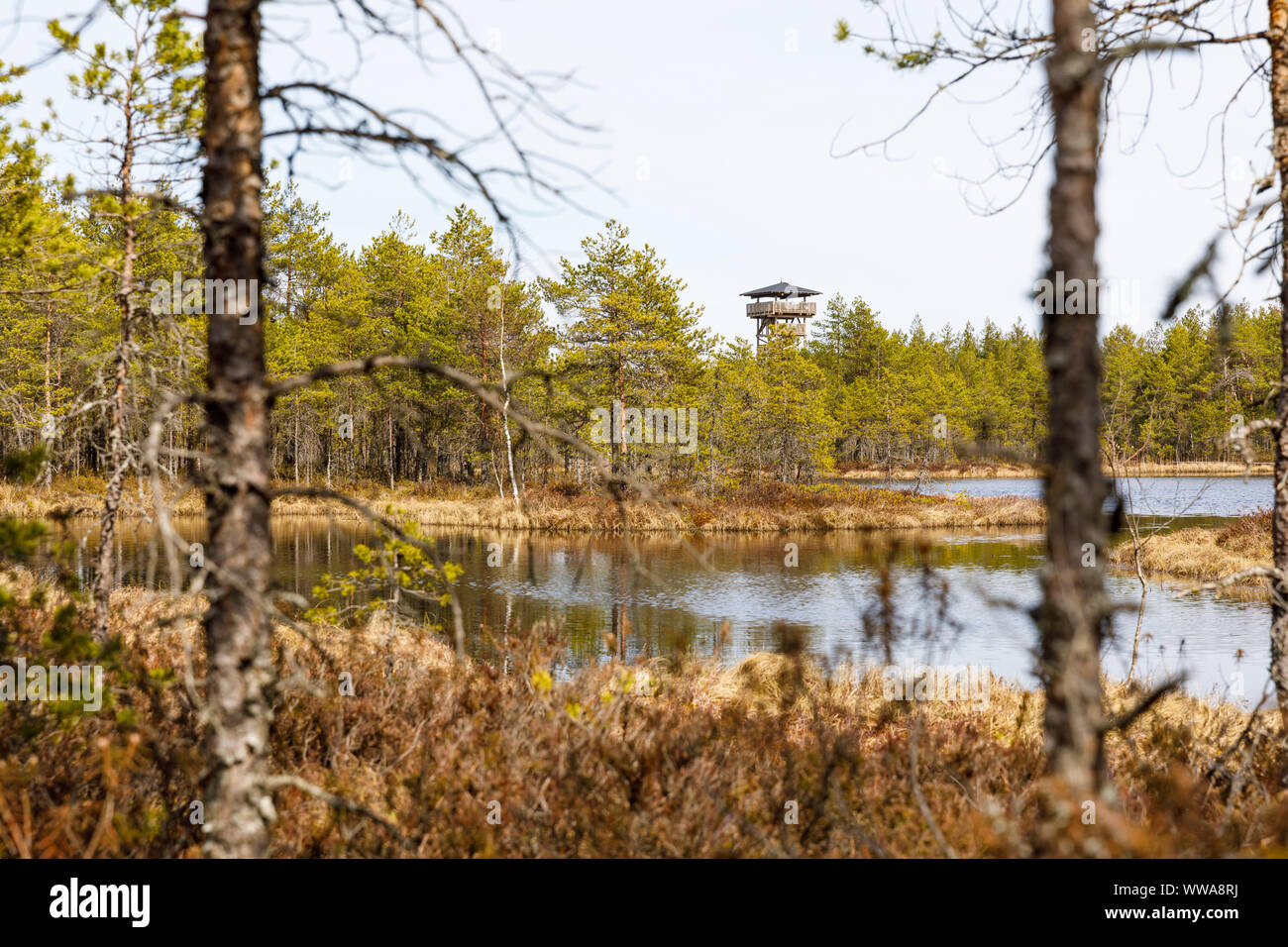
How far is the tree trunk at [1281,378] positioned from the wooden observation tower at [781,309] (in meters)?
60.8

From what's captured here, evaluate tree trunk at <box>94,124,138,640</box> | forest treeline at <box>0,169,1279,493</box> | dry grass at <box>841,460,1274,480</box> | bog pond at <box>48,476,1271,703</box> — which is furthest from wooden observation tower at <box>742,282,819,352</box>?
tree trunk at <box>94,124,138,640</box>

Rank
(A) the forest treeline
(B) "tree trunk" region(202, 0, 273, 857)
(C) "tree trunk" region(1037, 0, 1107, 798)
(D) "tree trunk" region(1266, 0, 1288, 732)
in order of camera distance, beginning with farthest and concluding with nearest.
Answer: (A) the forest treeline < (D) "tree trunk" region(1266, 0, 1288, 732) < (B) "tree trunk" region(202, 0, 273, 857) < (C) "tree trunk" region(1037, 0, 1107, 798)

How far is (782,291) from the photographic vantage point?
234 ft

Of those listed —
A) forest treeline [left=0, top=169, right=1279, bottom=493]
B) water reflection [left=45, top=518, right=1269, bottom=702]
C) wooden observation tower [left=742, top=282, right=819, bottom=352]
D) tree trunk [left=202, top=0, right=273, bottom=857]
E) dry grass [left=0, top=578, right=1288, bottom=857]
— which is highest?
wooden observation tower [left=742, top=282, right=819, bottom=352]

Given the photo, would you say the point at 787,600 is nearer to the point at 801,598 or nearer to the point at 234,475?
the point at 801,598

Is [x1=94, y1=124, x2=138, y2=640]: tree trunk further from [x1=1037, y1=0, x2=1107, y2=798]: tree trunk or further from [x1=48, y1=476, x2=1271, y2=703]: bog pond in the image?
[x1=1037, y1=0, x2=1107, y2=798]: tree trunk

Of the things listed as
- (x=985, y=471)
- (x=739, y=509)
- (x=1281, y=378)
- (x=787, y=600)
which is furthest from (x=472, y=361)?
(x=985, y=471)

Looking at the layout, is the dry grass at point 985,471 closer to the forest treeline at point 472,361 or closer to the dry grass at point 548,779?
the forest treeline at point 472,361

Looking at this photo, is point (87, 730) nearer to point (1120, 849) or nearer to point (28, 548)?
point (28, 548)

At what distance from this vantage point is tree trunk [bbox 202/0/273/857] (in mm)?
2961

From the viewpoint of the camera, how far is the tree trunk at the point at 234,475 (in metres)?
2.96

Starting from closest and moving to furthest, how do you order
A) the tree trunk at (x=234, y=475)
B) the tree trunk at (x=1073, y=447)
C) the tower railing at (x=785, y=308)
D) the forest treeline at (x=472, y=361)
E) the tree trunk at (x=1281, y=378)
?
the tree trunk at (x=1073, y=447), the tree trunk at (x=234, y=475), the tree trunk at (x=1281, y=378), the forest treeline at (x=472, y=361), the tower railing at (x=785, y=308)

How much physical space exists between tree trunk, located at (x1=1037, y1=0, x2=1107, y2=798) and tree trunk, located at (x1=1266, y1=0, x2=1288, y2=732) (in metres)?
4.19

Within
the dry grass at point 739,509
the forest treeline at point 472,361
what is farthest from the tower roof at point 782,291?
the dry grass at point 739,509
